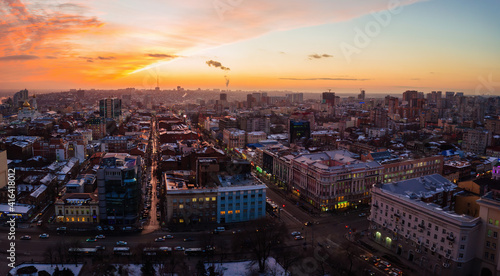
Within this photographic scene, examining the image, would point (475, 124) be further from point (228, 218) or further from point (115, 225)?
point (115, 225)

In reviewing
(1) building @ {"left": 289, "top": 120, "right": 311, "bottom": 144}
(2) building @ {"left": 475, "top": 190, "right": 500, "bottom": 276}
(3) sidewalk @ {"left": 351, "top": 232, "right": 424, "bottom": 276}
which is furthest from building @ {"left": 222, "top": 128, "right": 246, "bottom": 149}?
(2) building @ {"left": 475, "top": 190, "right": 500, "bottom": 276}

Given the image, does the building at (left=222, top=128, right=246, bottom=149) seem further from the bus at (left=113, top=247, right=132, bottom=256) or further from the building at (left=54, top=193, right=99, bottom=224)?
the bus at (left=113, top=247, right=132, bottom=256)

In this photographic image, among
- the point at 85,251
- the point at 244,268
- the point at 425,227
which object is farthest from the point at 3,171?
the point at 425,227

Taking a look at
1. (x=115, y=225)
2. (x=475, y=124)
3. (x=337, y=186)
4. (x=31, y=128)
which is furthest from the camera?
(x=475, y=124)

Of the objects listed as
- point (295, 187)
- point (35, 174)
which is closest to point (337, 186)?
point (295, 187)

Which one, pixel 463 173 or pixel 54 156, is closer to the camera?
pixel 463 173

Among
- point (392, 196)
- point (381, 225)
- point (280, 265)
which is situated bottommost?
point (280, 265)

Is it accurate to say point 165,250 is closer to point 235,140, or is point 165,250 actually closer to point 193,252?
point 193,252

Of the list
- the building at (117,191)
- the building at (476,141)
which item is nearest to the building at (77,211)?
the building at (117,191)
